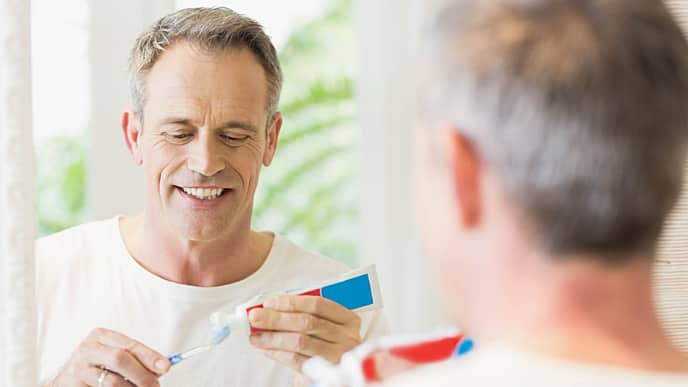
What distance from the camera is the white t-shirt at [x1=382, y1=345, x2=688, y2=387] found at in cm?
48

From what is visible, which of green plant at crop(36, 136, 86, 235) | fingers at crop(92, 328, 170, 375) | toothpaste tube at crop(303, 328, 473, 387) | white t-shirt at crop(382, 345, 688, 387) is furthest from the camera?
green plant at crop(36, 136, 86, 235)

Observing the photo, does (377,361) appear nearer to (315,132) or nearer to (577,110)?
(577,110)

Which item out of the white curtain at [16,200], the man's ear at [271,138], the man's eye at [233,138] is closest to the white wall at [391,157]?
the man's ear at [271,138]

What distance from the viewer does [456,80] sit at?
1.72 ft

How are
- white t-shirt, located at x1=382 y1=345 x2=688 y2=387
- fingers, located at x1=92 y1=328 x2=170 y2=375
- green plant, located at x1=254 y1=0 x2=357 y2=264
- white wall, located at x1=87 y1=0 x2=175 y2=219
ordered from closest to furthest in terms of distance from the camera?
white t-shirt, located at x1=382 y1=345 x2=688 y2=387 < fingers, located at x1=92 y1=328 x2=170 y2=375 < white wall, located at x1=87 y1=0 x2=175 y2=219 < green plant, located at x1=254 y1=0 x2=357 y2=264

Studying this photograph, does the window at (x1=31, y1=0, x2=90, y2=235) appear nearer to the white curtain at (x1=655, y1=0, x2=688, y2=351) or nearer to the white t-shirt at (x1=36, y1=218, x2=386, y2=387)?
the white t-shirt at (x1=36, y1=218, x2=386, y2=387)

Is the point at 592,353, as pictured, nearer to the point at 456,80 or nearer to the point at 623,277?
the point at 623,277

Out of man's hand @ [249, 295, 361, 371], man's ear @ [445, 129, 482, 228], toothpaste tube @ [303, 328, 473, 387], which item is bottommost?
man's hand @ [249, 295, 361, 371]

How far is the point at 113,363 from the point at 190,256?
0.35 metres

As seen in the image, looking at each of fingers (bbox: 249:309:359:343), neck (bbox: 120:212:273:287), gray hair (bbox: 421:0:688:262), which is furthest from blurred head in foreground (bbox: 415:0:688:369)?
neck (bbox: 120:212:273:287)

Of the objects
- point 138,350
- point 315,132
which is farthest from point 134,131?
point 315,132

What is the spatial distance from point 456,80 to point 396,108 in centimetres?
142

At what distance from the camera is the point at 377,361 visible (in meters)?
0.61

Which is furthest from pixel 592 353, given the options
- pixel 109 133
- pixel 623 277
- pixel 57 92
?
pixel 57 92
